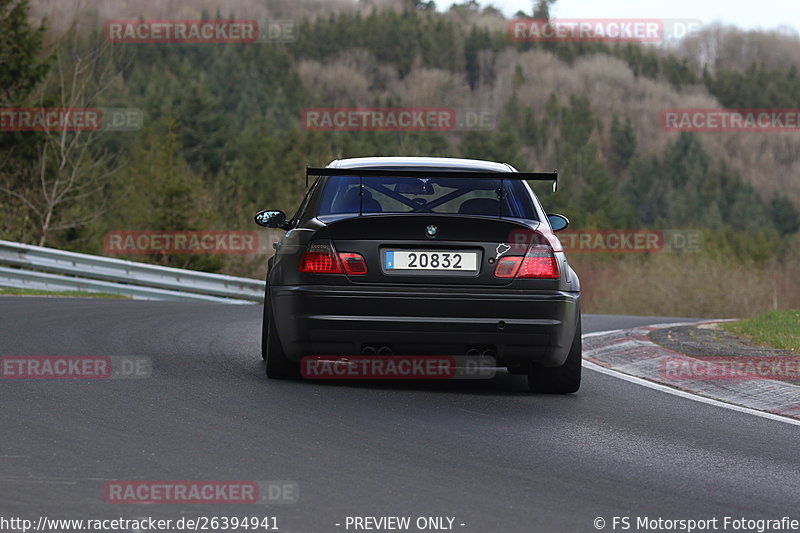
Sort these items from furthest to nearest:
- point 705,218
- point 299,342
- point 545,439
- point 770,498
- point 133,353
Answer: point 705,218
point 133,353
point 299,342
point 545,439
point 770,498

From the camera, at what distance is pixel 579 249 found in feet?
230

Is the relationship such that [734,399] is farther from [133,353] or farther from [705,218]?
[705,218]

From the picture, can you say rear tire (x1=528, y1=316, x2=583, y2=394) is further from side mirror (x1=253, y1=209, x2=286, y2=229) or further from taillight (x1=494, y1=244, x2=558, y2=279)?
side mirror (x1=253, y1=209, x2=286, y2=229)

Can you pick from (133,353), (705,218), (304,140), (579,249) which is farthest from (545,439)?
(705,218)

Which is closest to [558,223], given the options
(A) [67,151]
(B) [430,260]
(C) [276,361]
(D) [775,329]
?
(B) [430,260]

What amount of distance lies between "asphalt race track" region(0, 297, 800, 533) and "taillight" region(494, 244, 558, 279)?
2.75 feet

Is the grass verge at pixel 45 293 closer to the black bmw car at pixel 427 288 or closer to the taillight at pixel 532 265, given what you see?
the black bmw car at pixel 427 288

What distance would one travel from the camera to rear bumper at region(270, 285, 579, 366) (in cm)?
747

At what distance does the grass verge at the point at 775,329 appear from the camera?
35.9 ft

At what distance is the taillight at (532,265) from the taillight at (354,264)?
0.85m

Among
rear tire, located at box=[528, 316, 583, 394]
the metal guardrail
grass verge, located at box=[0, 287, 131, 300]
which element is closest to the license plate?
rear tire, located at box=[528, 316, 583, 394]

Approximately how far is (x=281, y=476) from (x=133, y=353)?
4.67 m

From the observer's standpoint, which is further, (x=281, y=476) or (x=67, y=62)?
(x=67, y=62)

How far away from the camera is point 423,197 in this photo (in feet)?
26.9
